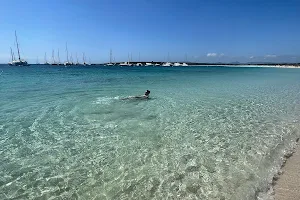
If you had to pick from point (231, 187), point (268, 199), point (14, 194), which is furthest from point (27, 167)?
point (268, 199)

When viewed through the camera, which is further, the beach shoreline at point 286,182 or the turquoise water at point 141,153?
the turquoise water at point 141,153

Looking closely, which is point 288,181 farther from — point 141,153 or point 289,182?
point 141,153

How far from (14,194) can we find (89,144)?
147 inches

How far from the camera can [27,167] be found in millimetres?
7574

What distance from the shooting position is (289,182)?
6.61 metres

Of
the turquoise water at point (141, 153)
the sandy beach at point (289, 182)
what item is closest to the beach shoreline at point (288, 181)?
the sandy beach at point (289, 182)

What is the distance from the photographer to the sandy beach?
596 cm

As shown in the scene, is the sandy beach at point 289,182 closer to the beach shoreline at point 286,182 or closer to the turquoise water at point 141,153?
the beach shoreline at point 286,182

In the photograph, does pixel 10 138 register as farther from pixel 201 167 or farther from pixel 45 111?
pixel 201 167

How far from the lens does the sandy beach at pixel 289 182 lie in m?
5.96

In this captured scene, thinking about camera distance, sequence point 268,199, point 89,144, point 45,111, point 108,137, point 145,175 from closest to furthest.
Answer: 1. point 268,199
2. point 145,175
3. point 89,144
4. point 108,137
5. point 45,111

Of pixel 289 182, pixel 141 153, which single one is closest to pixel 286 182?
pixel 289 182

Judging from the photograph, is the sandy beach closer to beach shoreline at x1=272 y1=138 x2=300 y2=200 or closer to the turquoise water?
beach shoreline at x1=272 y1=138 x2=300 y2=200

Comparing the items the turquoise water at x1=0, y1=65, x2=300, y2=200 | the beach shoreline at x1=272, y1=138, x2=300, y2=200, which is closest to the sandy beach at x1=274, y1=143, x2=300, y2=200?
the beach shoreline at x1=272, y1=138, x2=300, y2=200
